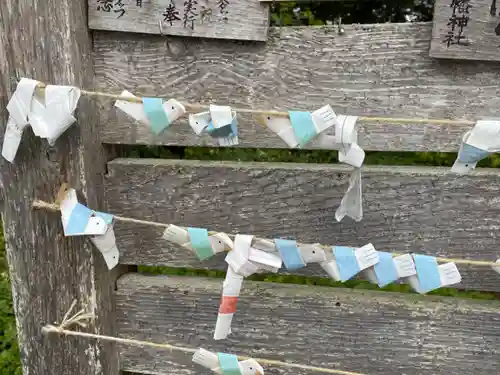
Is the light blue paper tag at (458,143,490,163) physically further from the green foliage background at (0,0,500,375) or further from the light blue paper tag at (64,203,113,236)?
the green foliage background at (0,0,500,375)

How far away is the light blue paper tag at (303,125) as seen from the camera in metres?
0.90

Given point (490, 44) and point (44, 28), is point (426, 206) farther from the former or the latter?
point (44, 28)

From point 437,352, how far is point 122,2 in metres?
0.94

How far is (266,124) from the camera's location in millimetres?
929

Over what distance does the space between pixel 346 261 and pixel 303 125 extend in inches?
10.3

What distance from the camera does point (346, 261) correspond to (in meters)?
0.97

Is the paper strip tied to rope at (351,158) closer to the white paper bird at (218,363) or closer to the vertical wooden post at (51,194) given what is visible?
the white paper bird at (218,363)

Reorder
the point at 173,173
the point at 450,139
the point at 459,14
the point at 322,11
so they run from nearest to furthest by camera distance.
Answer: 1. the point at 459,14
2. the point at 450,139
3. the point at 173,173
4. the point at 322,11

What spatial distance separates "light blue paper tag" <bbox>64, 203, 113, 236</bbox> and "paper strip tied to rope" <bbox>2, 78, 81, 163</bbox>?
143mm

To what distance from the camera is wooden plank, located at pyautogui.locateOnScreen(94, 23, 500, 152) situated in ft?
3.13

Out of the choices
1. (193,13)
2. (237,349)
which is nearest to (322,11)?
(193,13)

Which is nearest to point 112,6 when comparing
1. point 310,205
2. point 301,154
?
point 310,205

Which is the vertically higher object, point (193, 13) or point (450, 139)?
point (193, 13)

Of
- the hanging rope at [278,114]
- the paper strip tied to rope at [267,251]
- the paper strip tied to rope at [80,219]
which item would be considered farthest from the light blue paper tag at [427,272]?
the paper strip tied to rope at [80,219]
